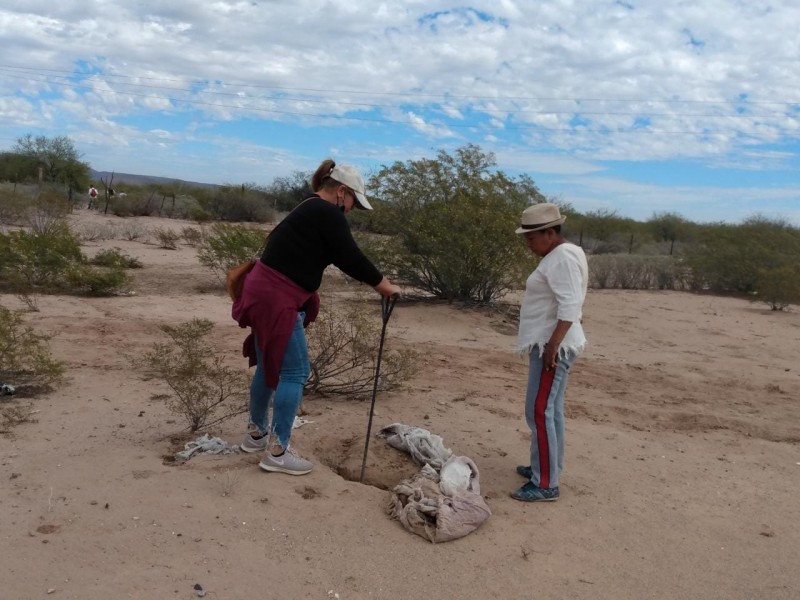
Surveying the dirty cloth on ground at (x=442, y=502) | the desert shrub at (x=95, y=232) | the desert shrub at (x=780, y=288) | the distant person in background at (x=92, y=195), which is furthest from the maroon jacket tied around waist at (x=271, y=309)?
the distant person in background at (x=92, y=195)

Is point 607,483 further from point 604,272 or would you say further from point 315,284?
point 604,272

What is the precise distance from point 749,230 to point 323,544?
18.4 metres

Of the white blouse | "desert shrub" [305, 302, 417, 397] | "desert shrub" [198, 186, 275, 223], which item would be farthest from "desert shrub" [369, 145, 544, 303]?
"desert shrub" [198, 186, 275, 223]

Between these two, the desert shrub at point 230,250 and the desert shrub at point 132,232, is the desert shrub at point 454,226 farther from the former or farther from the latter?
the desert shrub at point 132,232

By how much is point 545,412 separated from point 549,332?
0.43m

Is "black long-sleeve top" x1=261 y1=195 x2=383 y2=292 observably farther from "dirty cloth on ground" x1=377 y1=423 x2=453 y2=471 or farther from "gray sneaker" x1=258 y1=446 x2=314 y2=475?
"dirty cloth on ground" x1=377 y1=423 x2=453 y2=471

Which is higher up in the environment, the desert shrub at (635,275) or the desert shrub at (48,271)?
the desert shrub at (635,275)

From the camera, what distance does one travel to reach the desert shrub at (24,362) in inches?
205

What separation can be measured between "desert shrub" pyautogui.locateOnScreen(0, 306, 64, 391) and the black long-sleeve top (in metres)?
2.38

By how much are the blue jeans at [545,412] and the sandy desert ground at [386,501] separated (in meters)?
0.19

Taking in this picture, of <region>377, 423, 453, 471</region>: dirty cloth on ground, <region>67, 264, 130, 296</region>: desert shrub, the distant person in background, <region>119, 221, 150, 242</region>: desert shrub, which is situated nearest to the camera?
<region>377, 423, 453, 471</region>: dirty cloth on ground

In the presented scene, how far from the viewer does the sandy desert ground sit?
10.3ft

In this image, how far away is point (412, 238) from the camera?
1159cm

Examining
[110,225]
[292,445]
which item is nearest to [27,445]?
[292,445]
